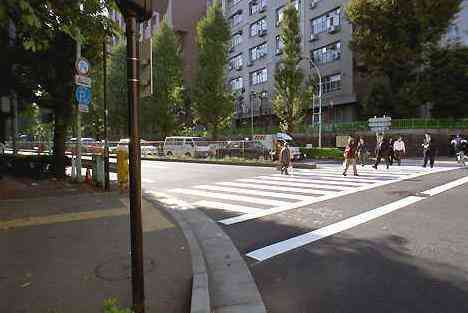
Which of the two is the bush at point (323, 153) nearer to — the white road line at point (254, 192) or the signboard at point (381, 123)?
the signboard at point (381, 123)

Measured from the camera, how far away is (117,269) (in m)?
5.41

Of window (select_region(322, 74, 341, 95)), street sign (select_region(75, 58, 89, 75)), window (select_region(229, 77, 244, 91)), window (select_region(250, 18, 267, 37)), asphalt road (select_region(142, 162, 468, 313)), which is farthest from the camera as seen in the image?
window (select_region(229, 77, 244, 91))

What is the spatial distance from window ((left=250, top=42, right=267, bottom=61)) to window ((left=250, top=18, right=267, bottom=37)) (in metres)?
1.67

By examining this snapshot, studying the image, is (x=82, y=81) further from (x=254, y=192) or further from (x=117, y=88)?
(x=117, y=88)

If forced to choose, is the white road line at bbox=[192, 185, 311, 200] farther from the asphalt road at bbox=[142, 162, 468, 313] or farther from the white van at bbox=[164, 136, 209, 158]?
the white van at bbox=[164, 136, 209, 158]

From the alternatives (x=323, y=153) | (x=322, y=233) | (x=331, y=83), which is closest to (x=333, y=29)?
(x=331, y=83)

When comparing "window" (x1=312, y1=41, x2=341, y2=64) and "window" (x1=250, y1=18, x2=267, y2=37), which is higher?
"window" (x1=250, y1=18, x2=267, y2=37)

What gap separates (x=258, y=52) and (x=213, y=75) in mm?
18238

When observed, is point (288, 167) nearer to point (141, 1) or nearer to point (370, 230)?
point (370, 230)

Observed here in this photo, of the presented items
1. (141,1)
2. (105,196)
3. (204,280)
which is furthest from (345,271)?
(105,196)

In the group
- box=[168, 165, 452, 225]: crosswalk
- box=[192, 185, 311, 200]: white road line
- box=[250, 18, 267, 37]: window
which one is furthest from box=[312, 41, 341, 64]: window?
box=[192, 185, 311, 200]: white road line

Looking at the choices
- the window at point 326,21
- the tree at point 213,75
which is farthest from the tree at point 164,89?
the window at point 326,21

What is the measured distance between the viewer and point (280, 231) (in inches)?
307

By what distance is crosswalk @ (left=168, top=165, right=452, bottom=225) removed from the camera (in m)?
10.2
